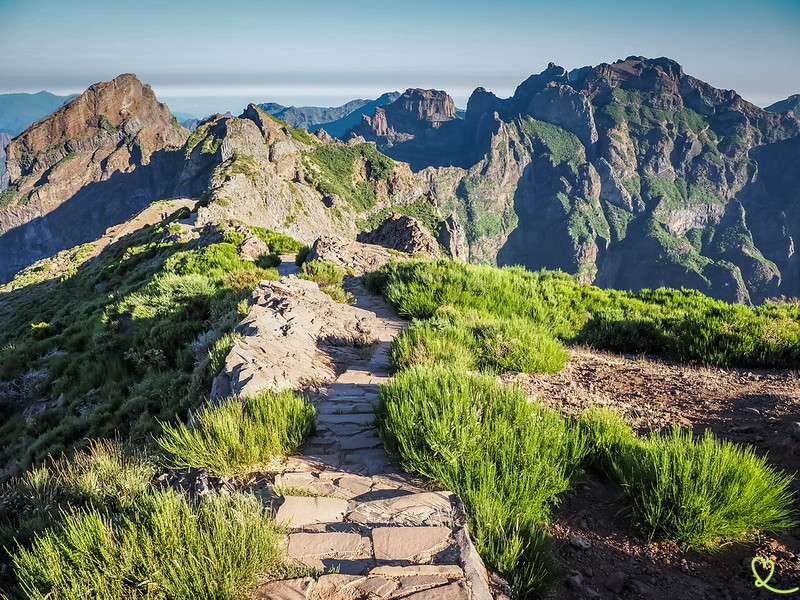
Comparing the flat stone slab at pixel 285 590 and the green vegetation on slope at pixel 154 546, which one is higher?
the green vegetation on slope at pixel 154 546

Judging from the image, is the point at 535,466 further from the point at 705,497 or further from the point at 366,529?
the point at 366,529

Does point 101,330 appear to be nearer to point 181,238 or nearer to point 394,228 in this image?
point 181,238

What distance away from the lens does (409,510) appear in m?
2.93

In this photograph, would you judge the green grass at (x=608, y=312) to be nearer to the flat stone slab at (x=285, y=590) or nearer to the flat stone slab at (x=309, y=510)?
the flat stone slab at (x=309, y=510)

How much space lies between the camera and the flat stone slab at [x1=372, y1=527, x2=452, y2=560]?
102 inches

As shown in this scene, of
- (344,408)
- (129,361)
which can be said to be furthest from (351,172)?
(344,408)

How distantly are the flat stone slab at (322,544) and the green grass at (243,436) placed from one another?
3.18 feet

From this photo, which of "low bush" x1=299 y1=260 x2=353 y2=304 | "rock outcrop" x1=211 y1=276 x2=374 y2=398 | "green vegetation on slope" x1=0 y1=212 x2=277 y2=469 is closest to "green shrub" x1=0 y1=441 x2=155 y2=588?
"green vegetation on slope" x1=0 y1=212 x2=277 y2=469

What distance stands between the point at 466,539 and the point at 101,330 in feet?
39.1

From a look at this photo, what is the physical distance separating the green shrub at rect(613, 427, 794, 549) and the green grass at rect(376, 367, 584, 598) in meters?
0.57

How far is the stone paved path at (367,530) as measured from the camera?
2311 mm

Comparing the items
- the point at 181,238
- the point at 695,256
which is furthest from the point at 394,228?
the point at 695,256

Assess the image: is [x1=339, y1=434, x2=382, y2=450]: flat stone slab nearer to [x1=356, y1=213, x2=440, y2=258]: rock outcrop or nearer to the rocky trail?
the rocky trail

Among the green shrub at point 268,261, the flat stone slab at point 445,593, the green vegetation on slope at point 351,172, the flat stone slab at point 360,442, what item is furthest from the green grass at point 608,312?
the green vegetation on slope at point 351,172
